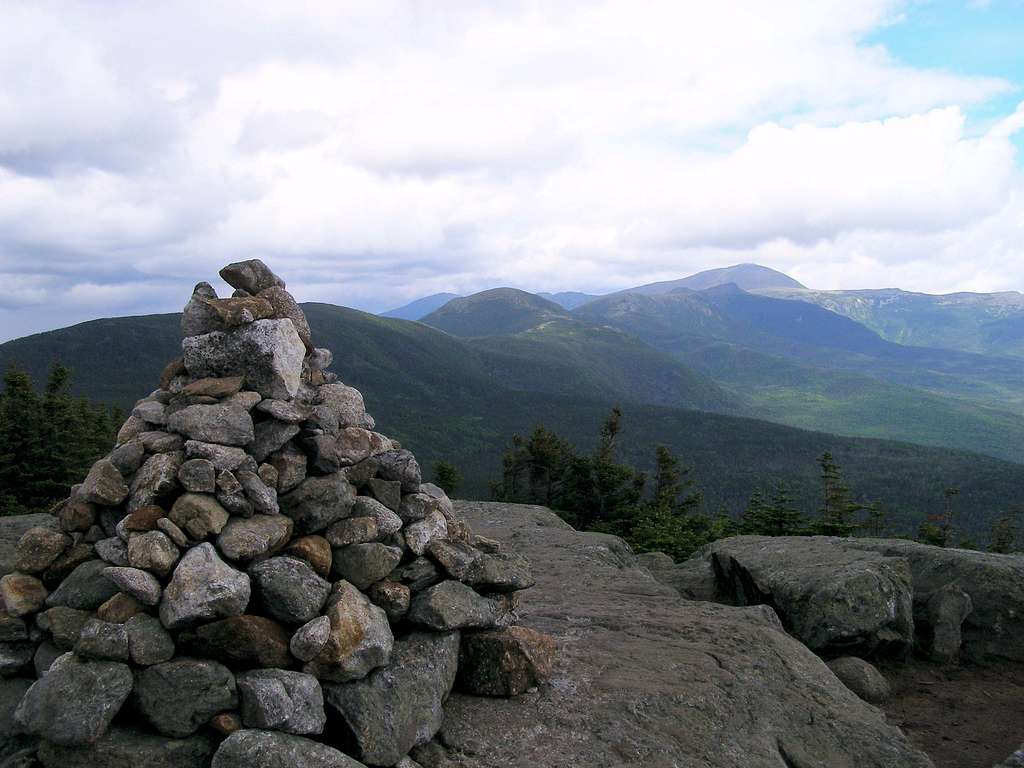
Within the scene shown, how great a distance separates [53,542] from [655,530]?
4373cm

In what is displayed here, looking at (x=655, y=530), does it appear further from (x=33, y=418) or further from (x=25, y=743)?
(x=33, y=418)

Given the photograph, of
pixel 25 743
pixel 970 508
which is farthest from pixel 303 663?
pixel 970 508

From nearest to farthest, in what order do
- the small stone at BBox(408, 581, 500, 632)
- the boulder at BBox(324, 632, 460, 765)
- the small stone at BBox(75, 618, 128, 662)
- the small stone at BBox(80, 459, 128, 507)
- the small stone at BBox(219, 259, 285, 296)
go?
1. the small stone at BBox(75, 618, 128, 662)
2. the boulder at BBox(324, 632, 460, 765)
3. the small stone at BBox(80, 459, 128, 507)
4. the small stone at BBox(408, 581, 500, 632)
5. the small stone at BBox(219, 259, 285, 296)

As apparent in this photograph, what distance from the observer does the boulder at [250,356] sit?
13.9m

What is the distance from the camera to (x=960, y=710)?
61.8ft

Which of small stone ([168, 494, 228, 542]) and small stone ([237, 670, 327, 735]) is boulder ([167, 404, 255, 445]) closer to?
small stone ([168, 494, 228, 542])

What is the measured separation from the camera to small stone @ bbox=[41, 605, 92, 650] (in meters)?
10.6

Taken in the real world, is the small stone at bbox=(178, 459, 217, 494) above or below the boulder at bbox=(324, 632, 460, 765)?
above

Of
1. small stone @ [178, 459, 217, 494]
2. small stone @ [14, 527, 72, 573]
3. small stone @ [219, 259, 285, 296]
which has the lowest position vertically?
small stone @ [14, 527, 72, 573]

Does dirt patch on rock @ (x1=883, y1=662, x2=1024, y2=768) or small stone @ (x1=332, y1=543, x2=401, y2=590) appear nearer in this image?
small stone @ (x1=332, y1=543, x2=401, y2=590)

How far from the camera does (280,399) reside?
1384cm

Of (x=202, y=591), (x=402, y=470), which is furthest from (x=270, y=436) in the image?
(x=202, y=591)

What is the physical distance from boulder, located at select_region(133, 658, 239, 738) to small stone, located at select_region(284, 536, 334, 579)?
233 cm

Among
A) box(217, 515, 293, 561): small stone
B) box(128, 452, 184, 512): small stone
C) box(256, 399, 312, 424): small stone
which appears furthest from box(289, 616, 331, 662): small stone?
box(256, 399, 312, 424): small stone
